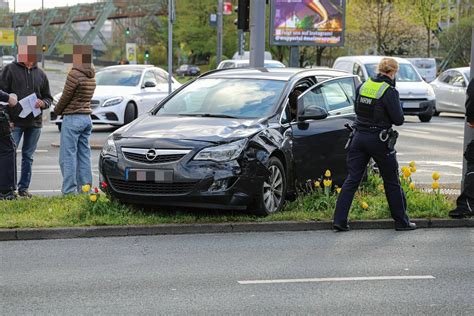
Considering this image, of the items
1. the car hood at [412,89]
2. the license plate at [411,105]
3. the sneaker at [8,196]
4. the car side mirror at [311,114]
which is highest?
the car side mirror at [311,114]

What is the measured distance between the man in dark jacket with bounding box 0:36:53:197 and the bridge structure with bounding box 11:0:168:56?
7390 cm

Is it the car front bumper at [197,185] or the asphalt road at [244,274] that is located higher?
the car front bumper at [197,185]

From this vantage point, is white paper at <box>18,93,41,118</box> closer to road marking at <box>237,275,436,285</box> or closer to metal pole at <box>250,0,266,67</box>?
road marking at <box>237,275,436,285</box>

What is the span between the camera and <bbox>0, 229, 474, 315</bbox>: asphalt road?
6156 millimetres

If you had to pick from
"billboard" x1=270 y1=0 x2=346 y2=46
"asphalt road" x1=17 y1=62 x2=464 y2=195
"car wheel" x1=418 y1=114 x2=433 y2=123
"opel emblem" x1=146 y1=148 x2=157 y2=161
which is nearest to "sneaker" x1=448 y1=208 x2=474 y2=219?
"asphalt road" x1=17 y1=62 x2=464 y2=195

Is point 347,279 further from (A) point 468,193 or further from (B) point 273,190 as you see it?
(A) point 468,193

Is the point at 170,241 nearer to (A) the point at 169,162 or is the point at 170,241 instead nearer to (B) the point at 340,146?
(A) the point at 169,162

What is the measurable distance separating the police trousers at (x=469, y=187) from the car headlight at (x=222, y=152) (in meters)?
2.52

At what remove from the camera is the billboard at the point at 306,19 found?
88.3ft

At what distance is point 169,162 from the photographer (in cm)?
890

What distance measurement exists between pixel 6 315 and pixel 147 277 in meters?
1.42

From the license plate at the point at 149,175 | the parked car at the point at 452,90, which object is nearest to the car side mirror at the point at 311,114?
the license plate at the point at 149,175

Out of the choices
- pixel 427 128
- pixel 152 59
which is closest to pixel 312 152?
pixel 427 128

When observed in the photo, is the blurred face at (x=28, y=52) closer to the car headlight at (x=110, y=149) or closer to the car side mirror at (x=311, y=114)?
the car headlight at (x=110, y=149)
